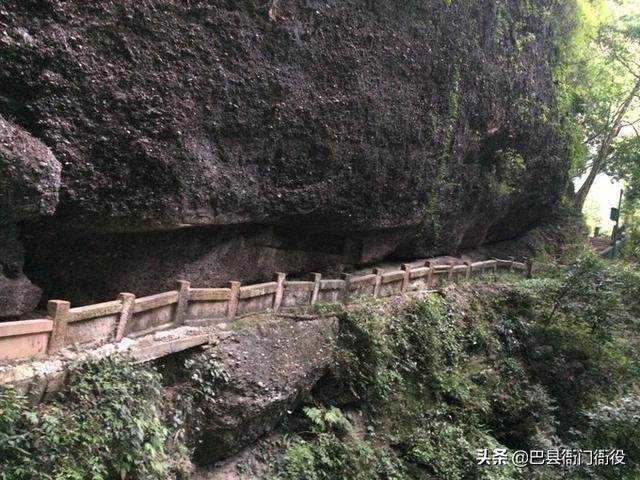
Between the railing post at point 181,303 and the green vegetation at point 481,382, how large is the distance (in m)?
2.62

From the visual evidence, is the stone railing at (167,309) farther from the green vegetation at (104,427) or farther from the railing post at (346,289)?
the green vegetation at (104,427)

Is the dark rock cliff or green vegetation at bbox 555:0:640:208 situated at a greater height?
green vegetation at bbox 555:0:640:208

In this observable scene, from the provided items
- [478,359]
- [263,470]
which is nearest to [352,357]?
[263,470]

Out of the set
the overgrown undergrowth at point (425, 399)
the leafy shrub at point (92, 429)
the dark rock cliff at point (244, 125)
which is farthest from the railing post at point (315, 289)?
the leafy shrub at point (92, 429)

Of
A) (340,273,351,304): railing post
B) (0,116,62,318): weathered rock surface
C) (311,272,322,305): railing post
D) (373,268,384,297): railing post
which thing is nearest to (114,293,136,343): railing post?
(0,116,62,318): weathered rock surface

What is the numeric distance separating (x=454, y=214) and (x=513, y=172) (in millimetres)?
3123

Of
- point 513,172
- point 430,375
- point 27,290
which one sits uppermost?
point 513,172

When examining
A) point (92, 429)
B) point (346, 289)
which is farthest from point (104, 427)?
point (346, 289)

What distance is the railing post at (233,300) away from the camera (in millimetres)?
8273

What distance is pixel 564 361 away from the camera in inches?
527

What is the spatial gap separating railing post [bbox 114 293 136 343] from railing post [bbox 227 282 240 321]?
185 cm

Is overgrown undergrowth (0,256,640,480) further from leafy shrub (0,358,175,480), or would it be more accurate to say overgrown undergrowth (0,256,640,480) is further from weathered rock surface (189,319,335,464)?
weathered rock surface (189,319,335,464)

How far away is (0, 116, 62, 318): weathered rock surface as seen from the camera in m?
5.58

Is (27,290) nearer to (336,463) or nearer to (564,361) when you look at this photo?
(336,463)
